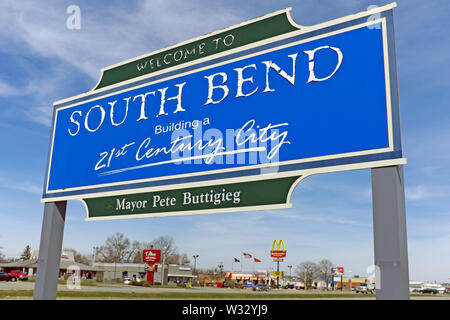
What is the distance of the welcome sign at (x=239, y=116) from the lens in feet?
20.3

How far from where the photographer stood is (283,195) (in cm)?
656

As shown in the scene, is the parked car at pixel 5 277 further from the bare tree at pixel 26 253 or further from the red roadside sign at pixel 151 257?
the bare tree at pixel 26 253

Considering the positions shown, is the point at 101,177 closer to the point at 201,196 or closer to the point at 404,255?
the point at 201,196

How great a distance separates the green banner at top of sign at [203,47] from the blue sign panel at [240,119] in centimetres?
27

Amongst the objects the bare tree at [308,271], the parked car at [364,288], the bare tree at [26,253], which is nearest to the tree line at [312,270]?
the bare tree at [308,271]

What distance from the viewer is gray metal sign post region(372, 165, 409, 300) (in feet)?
17.3

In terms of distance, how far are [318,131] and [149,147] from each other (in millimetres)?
3827

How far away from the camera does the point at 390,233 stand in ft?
18.0

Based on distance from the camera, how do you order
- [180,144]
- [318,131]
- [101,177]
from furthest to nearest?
[101,177]
[180,144]
[318,131]

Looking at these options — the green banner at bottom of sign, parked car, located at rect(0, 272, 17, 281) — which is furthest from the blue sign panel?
parked car, located at rect(0, 272, 17, 281)

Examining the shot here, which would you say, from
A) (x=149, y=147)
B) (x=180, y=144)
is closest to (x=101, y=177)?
(x=149, y=147)

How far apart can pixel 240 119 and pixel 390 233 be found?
134 inches

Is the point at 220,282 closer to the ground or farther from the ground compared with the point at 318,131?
closer to the ground

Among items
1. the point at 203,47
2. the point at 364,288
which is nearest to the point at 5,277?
the point at 203,47
